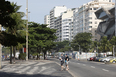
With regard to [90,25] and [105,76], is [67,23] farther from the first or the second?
[105,76]

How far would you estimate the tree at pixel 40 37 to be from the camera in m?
64.7

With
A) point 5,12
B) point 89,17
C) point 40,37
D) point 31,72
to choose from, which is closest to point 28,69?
point 31,72

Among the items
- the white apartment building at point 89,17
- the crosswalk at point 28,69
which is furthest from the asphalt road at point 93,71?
the white apartment building at point 89,17

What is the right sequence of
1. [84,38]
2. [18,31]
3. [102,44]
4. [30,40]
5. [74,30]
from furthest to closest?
[74,30]
[84,38]
[102,44]
[30,40]
[18,31]

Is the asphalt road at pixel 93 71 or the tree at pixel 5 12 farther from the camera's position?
the asphalt road at pixel 93 71

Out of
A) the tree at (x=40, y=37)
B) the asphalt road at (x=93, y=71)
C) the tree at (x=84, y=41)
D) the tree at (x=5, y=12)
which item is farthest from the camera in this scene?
the tree at (x=84, y=41)

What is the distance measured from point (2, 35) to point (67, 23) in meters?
181

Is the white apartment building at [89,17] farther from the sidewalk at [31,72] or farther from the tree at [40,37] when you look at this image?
the sidewalk at [31,72]

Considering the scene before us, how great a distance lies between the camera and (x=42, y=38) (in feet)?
224

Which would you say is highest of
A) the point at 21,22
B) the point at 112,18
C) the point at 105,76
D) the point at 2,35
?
the point at 112,18

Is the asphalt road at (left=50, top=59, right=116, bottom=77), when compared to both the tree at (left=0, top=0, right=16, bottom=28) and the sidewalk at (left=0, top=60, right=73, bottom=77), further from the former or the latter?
the tree at (left=0, top=0, right=16, bottom=28)

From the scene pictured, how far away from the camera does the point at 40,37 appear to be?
6700 centimetres

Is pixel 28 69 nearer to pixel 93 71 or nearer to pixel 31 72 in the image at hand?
pixel 31 72

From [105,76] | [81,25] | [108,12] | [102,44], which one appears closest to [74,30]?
[81,25]
